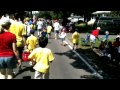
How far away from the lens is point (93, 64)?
18.7 meters

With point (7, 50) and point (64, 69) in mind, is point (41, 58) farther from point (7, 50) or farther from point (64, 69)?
point (64, 69)

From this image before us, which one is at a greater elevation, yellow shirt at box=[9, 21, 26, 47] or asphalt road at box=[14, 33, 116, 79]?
yellow shirt at box=[9, 21, 26, 47]

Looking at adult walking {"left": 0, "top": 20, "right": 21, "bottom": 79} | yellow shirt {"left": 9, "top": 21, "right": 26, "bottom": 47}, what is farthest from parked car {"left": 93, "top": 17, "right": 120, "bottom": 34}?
adult walking {"left": 0, "top": 20, "right": 21, "bottom": 79}

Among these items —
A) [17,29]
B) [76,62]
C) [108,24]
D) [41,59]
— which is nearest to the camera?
[41,59]

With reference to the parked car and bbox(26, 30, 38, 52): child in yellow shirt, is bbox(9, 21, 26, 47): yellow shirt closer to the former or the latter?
bbox(26, 30, 38, 52): child in yellow shirt

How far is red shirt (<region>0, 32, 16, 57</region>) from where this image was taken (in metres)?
8.55

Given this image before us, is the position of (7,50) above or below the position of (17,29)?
above

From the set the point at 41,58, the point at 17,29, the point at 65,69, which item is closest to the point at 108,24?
the point at 65,69

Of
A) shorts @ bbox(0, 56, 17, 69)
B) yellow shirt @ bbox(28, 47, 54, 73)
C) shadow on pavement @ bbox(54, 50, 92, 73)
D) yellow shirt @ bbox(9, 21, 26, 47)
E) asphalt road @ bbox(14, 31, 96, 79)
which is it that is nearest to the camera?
shorts @ bbox(0, 56, 17, 69)

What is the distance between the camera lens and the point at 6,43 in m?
8.59

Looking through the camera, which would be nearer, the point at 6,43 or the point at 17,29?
the point at 6,43

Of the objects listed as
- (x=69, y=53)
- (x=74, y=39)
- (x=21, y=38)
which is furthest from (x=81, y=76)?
(x=74, y=39)

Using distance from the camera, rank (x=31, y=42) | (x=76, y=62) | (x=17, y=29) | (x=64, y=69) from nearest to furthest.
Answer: (x=17, y=29), (x=31, y=42), (x=64, y=69), (x=76, y=62)
